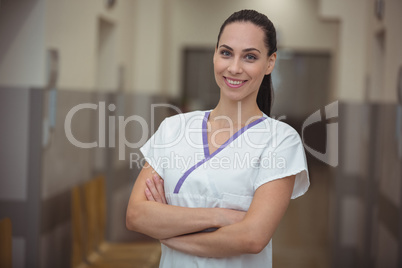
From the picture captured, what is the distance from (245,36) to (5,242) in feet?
5.25

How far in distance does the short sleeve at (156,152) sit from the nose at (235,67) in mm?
295

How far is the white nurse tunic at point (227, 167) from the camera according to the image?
1431 millimetres

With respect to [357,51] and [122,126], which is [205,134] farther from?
[357,51]

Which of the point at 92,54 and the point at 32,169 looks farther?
the point at 92,54

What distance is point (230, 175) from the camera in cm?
143

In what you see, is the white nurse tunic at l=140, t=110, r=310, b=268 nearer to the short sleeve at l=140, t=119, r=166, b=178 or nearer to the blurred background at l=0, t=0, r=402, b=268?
the short sleeve at l=140, t=119, r=166, b=178

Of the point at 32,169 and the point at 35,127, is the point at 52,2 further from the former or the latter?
the point at 32,169

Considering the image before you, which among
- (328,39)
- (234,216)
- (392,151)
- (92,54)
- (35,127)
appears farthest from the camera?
(328,39)

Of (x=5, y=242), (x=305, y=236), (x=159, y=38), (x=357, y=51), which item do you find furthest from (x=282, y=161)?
(x=159, y=38)

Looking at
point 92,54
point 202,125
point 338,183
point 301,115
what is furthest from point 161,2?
point 202,125

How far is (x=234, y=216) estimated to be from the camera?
1.42 m

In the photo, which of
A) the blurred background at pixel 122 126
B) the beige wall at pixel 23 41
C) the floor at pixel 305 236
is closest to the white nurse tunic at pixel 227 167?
the blurred background at pixel 122 126

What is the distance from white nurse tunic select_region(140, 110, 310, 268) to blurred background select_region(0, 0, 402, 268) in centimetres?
30

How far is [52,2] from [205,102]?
18.2 feet
